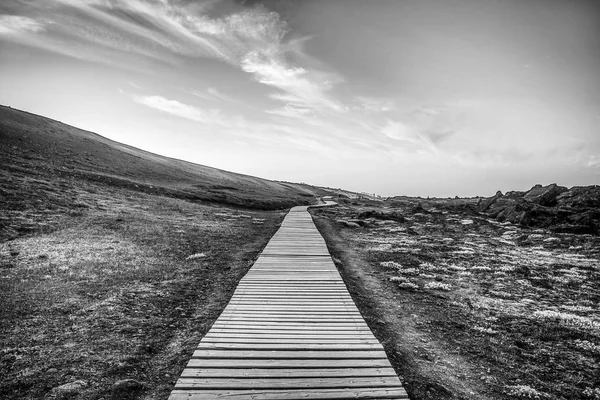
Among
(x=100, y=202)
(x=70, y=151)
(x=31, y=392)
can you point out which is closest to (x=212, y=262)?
(x=31, y=392)

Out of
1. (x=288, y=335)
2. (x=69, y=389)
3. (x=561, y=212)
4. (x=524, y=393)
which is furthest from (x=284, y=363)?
(x=561, y=212)

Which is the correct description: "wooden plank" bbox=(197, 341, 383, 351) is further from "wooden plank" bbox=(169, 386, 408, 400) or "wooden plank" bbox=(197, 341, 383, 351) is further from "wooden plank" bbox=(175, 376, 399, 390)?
"wooden plank" bbox=(169, 386, 408, 400)

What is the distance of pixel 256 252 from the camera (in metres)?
23.9

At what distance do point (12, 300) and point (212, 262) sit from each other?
33.0 ft

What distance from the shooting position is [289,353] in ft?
27.5

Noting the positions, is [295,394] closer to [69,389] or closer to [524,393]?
[69,389]

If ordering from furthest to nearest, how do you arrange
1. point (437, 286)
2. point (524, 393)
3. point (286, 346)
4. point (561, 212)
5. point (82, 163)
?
point (82, 163), point (561, 212), point (437, 286), point (286, 346), point (524, 393)

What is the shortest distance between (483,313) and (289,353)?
10.3 m

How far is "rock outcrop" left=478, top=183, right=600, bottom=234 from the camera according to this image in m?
39.1

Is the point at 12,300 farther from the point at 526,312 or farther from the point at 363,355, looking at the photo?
the point at 526,312

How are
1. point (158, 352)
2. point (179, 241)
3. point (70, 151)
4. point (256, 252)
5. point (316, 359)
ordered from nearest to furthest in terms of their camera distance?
point (316, 359) → point (158, 352) → point (256, 252) → point (179, 241) → point (70, 151)

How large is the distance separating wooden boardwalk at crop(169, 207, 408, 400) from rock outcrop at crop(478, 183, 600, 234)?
41.7 metres

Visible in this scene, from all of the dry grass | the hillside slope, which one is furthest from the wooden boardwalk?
the hillside slope

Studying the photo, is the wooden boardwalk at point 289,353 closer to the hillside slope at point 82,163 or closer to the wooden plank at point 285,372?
Result: the wooden plank at point 285,372
